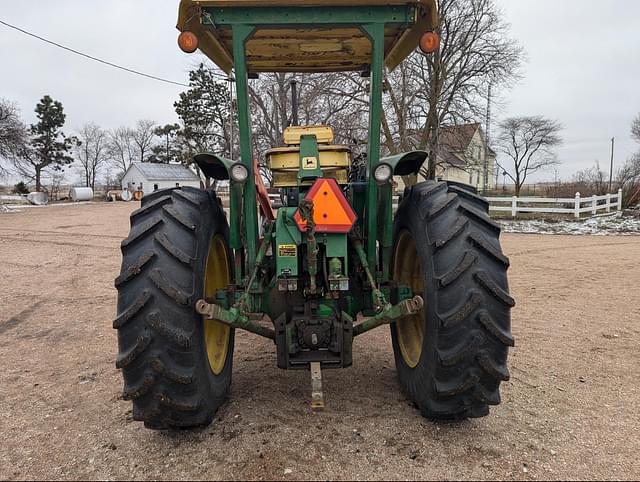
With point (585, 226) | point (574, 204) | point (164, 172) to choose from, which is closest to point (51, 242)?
point (585, 226)

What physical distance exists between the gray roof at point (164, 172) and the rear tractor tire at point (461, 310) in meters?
54.3

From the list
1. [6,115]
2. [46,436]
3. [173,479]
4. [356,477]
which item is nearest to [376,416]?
[356,477]

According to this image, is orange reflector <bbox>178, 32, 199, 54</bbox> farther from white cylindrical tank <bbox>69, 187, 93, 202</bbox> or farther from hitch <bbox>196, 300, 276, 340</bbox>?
white cylindrical tank <bbox>69, 187, 93, 202</bbox>

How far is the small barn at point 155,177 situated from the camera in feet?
178

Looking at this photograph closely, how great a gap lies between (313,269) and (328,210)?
38 cm

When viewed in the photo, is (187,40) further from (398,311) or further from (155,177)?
(155,177)

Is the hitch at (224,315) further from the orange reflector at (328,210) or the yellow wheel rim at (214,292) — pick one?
the orange reflector at (328,210)

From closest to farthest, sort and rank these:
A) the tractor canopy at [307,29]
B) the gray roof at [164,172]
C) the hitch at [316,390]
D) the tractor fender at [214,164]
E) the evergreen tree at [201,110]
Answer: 1. the hitch at [316,390]
2. the tractor canopy at [307,29]
3. the tractor fender at [214,164]
4. the evergreen tree at [201,110]
5. the gray roof at [164,172]

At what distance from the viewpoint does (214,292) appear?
3.54 metres

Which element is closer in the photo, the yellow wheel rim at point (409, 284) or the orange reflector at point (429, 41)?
the orange reflector at point (429, 41)

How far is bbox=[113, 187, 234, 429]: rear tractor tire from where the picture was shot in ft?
8.57

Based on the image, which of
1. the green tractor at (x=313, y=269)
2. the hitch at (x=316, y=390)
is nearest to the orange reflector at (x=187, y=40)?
the green tractor at (x=313, y=269)

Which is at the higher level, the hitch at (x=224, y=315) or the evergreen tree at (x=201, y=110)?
the evergreen tree at (x=201, y=110)

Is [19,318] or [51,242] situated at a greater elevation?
[51,242]
